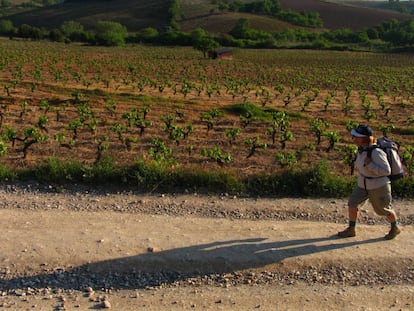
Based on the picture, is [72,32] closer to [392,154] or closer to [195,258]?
[195,258]

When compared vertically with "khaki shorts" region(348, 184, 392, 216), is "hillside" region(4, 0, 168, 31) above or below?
above

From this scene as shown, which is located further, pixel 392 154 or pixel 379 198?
pixel 379 198

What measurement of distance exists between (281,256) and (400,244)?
5.80ft

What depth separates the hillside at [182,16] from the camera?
390ft

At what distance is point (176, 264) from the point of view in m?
6.39

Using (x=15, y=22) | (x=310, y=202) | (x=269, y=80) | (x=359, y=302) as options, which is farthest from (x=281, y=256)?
(x=15, y=22)

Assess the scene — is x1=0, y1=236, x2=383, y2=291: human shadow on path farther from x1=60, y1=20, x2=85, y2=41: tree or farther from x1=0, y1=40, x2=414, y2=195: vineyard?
x1=60, y1=20, x2=85, y2=41: tree

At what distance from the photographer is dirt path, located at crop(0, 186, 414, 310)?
5.74 meters

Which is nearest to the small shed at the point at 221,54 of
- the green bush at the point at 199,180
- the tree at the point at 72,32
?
the tree at the point at 72,32

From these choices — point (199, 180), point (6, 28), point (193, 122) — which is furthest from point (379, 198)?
point (6, 28)

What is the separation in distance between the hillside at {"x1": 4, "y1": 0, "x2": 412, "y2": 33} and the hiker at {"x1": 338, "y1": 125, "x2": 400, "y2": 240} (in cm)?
10726

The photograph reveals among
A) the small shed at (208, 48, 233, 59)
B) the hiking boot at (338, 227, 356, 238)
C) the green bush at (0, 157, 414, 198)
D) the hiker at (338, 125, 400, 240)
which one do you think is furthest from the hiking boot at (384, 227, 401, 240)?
the small shed at (208, 48, 233, 59)

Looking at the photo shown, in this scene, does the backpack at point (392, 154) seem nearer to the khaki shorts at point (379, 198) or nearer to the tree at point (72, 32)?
the khaki shorts at point (379, 198)

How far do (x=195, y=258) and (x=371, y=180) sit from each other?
2703 mm
